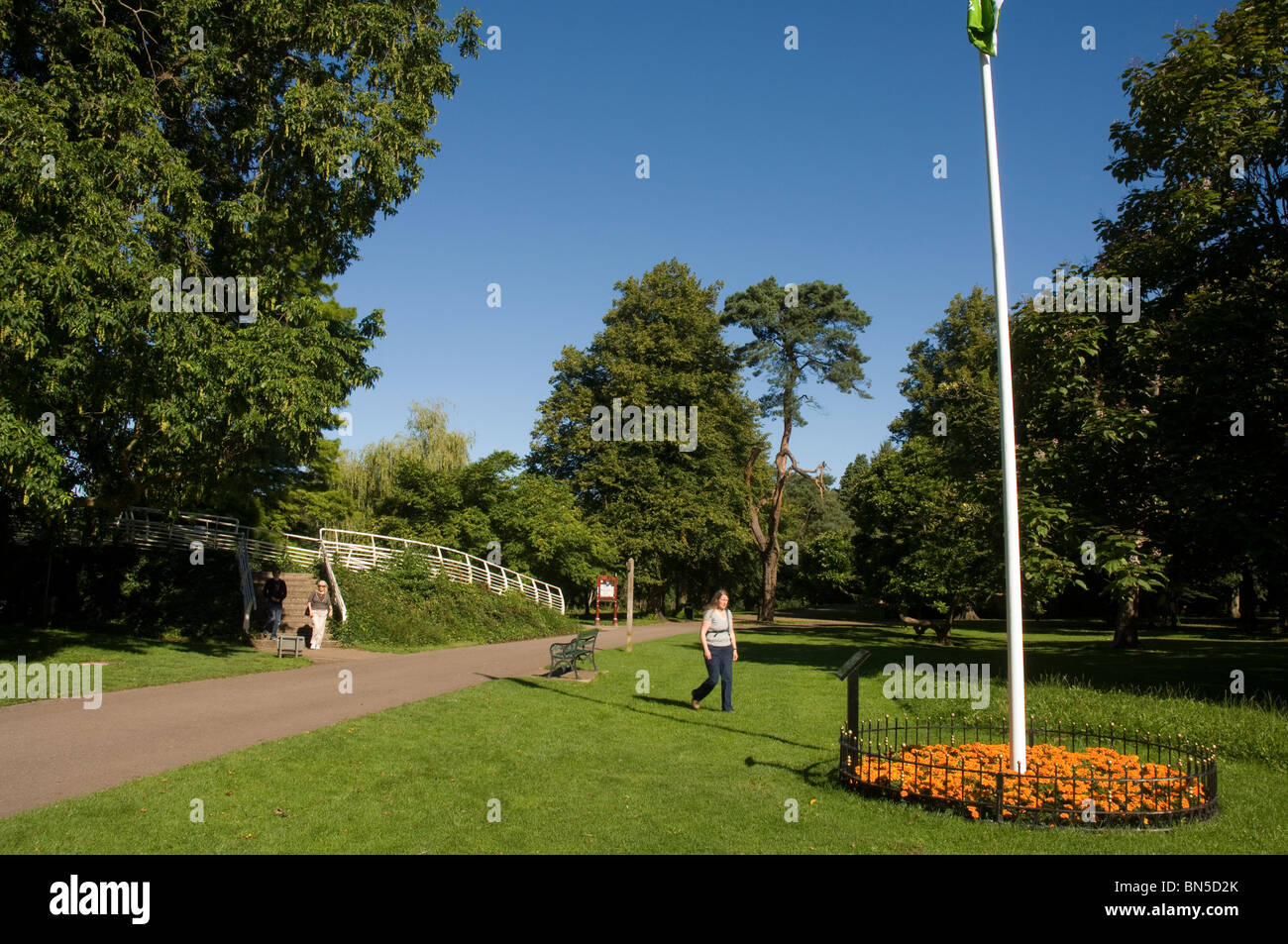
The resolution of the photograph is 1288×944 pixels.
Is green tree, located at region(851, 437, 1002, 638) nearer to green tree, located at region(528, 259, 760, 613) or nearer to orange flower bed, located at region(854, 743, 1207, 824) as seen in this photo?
green tree, located at region(528, 259, 760, 613)

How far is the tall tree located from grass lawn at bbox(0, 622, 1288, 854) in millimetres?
35384

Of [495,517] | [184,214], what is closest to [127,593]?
[184,214]

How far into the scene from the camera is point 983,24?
27.1 feet

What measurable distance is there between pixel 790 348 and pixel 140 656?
40.4 m

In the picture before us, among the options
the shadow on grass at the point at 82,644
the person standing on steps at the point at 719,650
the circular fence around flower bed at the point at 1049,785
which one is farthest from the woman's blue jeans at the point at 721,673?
the shadow on grass at the point at 82,644

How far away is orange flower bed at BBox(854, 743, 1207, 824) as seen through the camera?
6.84 metres

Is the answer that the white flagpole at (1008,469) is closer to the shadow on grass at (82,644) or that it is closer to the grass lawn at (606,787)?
the grass lawn at (606,787)

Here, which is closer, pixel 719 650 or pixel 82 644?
pixel 719 650

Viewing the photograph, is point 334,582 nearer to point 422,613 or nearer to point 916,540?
point 422,613

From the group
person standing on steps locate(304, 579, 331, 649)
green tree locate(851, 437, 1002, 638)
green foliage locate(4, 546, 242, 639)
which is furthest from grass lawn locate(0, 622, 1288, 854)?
green tree locate(851, 437, 1002, 638)

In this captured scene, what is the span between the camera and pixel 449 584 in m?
29.0

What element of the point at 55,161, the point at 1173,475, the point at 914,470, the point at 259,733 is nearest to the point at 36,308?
the point at 55,161

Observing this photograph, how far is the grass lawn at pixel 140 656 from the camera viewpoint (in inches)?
587
